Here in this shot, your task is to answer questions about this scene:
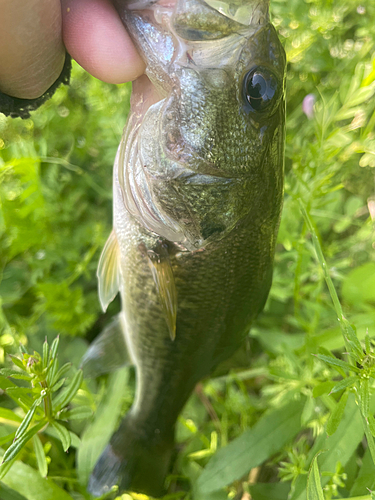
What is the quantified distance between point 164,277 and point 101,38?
2.14ft

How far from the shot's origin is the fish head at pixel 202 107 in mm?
763

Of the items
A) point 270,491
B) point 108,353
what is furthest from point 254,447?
point 108,353

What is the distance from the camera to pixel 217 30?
2.46ft

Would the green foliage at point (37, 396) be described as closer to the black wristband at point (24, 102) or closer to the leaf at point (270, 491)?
the black wristband at point (24, 102)

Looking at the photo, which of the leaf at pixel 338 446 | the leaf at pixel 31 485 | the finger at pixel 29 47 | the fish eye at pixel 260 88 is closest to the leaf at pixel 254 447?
the leaf at pixel 338 446

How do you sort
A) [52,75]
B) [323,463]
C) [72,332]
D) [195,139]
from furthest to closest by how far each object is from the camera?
[72,332], [323,463], [52,75], [195,139]

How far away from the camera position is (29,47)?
2.61ft

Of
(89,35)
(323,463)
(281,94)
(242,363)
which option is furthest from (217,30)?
(242,363)

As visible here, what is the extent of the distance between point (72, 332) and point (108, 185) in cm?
84

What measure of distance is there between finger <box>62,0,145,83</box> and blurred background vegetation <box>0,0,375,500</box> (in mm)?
637


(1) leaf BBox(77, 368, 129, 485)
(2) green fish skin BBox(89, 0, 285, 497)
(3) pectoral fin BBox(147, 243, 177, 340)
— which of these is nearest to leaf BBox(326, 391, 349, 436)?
(2) green fish skin BBox(89, 0, 285, 497)

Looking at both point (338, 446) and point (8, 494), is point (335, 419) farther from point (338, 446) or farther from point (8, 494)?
point (8, 494)

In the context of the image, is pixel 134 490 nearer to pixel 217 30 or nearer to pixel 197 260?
pixel 197 260

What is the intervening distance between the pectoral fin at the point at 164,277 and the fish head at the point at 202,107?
107 mm
